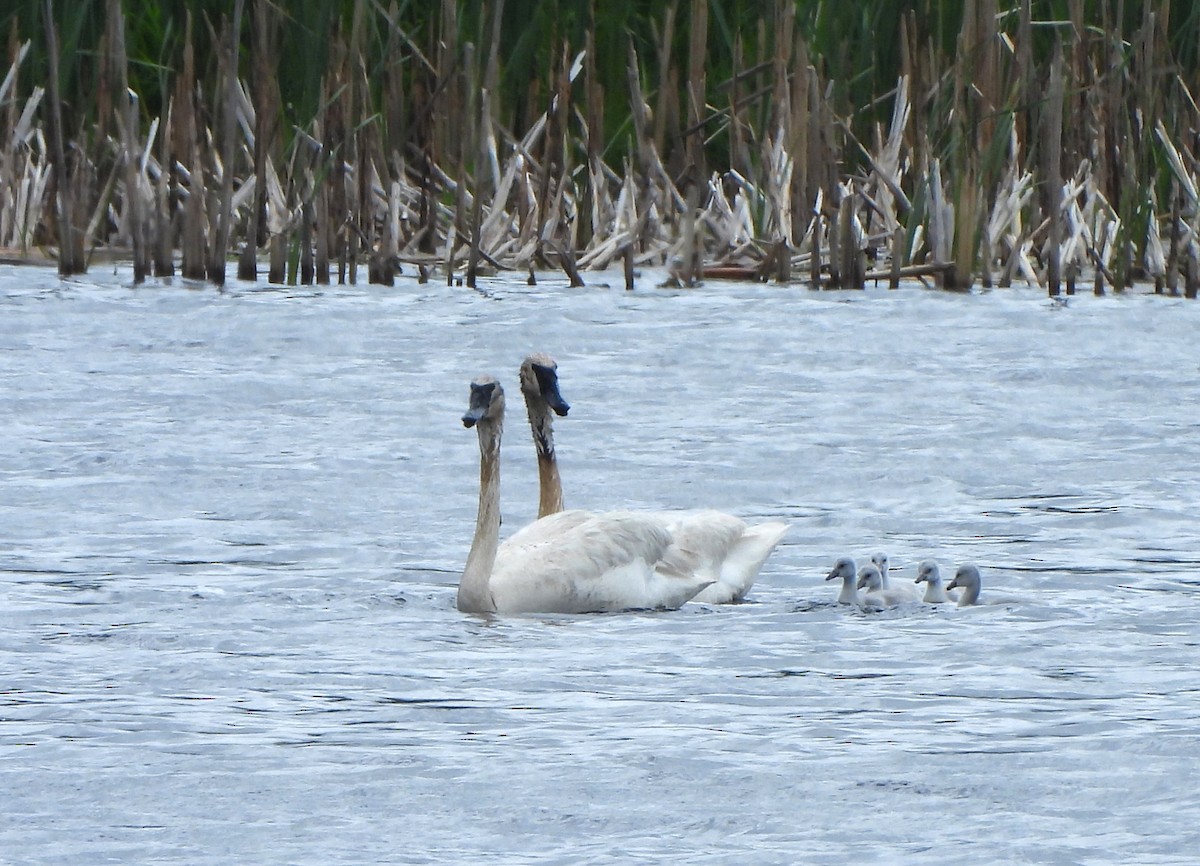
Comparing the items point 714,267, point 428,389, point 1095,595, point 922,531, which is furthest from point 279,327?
point 1095,595

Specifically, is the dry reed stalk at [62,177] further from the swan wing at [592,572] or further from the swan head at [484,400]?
the swan wing at [592,572]

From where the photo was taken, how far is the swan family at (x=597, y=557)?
6.99 m

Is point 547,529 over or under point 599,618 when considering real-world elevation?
over

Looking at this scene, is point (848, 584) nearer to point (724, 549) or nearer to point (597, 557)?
point (724, 549)

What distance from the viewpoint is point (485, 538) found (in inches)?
276

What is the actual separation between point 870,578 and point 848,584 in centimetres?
6

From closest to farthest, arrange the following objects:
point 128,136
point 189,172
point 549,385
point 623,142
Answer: point 549,385 → point 128,136 → point 189,172 → point 623,142

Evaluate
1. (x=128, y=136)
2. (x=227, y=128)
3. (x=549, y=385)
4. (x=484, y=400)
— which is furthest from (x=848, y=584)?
(x=128, y=136)

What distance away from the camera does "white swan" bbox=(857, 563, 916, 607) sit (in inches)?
260

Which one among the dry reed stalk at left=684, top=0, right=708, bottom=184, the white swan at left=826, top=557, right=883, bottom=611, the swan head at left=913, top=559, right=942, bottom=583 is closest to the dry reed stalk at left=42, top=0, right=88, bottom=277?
the dry reed stalk at left=684, top=0, right=708, bottom=184

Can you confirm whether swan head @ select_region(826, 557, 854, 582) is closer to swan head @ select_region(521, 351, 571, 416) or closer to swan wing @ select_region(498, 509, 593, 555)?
swan wing @ select_region(498, 509, 593, 555)

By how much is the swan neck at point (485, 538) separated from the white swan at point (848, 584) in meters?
0.96

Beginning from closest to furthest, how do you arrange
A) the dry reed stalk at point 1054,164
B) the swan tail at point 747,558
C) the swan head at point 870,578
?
the swan head at point 870,578 → the swan tail at point 747,558 → the dry reed stalk at point 1054,164

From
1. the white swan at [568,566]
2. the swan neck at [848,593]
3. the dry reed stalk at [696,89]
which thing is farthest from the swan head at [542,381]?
the dry reed stalk at [696,89]
